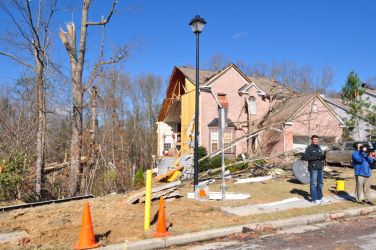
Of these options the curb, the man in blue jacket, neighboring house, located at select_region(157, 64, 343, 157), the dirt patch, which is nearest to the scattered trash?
the dirt patch

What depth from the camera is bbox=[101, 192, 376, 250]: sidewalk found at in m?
A: 5.89

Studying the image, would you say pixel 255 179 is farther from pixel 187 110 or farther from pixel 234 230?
pixel 187 110

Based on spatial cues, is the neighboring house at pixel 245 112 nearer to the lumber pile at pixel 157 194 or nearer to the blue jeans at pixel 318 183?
the blue jeans at pixel 318 183

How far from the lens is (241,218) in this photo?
781cm

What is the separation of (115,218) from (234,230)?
Answer: 2604 millimetres

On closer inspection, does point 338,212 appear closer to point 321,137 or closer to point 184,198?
point 184,198

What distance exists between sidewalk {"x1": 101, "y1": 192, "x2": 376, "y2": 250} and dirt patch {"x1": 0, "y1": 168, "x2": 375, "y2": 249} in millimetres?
289

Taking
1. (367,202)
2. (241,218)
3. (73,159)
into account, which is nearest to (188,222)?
(241,218)

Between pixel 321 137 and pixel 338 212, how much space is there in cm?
1937

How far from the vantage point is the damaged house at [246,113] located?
25.1 meters

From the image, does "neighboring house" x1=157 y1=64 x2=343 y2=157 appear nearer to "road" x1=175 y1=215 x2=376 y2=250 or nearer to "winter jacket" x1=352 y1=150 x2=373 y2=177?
"winter jacket" x1=352 y1=150 x2=373 y2=177

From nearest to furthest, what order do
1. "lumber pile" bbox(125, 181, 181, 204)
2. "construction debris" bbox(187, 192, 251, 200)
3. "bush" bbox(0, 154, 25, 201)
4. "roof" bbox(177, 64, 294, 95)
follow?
"lumber pile" bbox(125, 181, 181, 204) → "construction debris" bbox(187, 192, 251, 200) → "bush" bbox(0, 154, 25, 201) → "roof" bbox(177, 64, 294, 95)

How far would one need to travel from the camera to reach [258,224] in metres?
7.14

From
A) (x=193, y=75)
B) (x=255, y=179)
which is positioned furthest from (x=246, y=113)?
(x=255, y=179)
